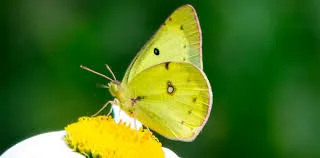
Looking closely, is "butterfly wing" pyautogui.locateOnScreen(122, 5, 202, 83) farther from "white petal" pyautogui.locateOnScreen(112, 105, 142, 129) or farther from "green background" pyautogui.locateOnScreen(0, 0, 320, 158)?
"green background" pyautogui.locateOnScreen(0, 0, 320, 158)

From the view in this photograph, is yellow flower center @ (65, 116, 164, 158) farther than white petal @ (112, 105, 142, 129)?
No

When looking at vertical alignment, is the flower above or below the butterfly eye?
below

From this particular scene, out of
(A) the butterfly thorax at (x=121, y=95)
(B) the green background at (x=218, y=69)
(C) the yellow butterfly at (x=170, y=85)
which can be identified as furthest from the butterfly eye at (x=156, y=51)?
(B) the green background at (x=218, y=69)

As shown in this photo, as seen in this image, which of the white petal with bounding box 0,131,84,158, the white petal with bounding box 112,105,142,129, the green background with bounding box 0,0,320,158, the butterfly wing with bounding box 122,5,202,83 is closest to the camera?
the white petal with bounding box 0,131,84,158

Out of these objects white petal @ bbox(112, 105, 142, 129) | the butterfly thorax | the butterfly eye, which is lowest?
white petal @ bbox(112, 105, 142, 129)

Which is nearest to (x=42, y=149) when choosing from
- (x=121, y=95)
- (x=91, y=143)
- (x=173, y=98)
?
(x=91, y=143)

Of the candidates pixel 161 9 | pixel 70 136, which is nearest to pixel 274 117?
pixel 161 9

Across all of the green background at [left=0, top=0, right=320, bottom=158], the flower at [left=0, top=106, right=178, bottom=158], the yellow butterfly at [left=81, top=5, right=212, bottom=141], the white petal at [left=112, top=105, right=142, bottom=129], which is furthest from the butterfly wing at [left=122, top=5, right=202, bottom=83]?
the green background at [left=0, top=0, right=320, bottom=158]

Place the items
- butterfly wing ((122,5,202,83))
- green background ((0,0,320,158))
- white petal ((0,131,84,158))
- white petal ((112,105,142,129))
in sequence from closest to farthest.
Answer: white petal ((0,131,84,158))
butterfly wing ((122,5,202,83))
white petal ((112,105,142,129))
green background ((0,0,320,158))
